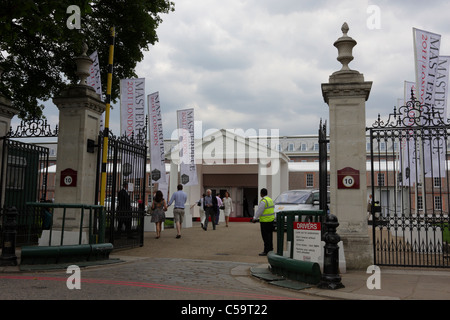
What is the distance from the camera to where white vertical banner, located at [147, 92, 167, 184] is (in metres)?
17.7

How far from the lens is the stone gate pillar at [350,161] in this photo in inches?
330

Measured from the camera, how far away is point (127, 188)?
11672mm

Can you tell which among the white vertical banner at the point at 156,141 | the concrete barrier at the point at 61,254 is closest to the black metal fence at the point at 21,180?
the concrete barrier at the point at 61,254

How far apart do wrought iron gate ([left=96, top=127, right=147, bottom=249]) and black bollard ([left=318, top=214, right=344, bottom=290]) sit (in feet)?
18.7

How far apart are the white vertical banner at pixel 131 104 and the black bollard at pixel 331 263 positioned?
1049 cm

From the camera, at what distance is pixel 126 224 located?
11562 millimetres

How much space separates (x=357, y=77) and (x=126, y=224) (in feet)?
23.2

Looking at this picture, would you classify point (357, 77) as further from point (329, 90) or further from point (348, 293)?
point (348, 293)

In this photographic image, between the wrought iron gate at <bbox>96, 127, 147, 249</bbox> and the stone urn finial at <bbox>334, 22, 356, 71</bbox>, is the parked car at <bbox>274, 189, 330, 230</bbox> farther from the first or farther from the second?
the stone urn finial at <bbox>334, 22, 356, 71</bbox>

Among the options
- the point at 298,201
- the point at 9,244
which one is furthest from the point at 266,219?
the point at 298,201
